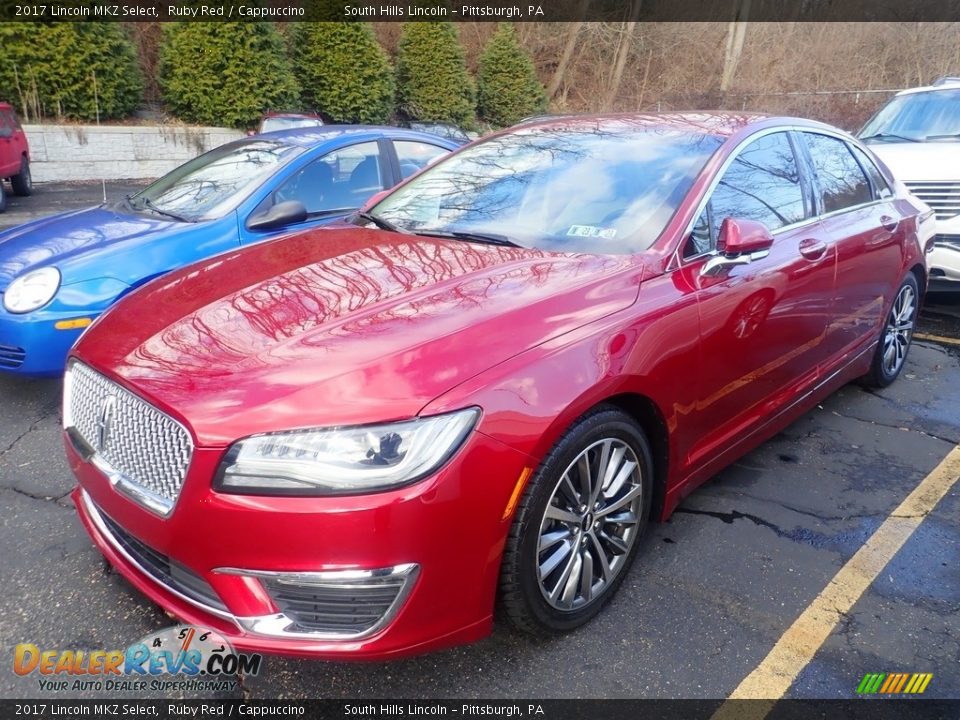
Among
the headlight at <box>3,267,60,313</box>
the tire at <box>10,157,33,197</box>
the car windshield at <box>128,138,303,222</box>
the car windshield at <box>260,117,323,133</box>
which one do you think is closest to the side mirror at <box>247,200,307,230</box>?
the car windshield at <box>128,138,303,222</box>

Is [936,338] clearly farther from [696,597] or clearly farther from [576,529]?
[576,529]

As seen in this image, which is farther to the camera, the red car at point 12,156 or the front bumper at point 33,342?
the red car at point 12,156

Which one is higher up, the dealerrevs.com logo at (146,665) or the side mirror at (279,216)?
the side mirror at (279,216)

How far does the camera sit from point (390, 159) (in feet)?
17.6

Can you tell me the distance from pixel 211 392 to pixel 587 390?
106 centimetres

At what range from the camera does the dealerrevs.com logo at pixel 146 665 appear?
7.07 ft

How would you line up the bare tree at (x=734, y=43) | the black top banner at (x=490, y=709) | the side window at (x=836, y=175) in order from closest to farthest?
the black top banner at (x=490, y=709)
the side window at (x=836, y=175)
the bare tree at (x=734, y=43)

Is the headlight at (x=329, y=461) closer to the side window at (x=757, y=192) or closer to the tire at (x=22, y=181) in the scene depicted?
the side window at (x=757, y=192)

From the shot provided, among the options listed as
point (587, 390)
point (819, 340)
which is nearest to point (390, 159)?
point (819, 340)

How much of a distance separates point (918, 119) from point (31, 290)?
8150 millimetres

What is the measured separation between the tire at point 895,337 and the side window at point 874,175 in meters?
0.56

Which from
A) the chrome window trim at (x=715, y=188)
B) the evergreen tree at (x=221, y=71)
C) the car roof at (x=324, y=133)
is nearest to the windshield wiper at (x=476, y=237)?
the chrome window trim at (x=715, y=188)

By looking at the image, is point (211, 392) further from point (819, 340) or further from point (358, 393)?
point (819, 340)

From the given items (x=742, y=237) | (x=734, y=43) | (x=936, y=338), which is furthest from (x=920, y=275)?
(x=734, y=43)
